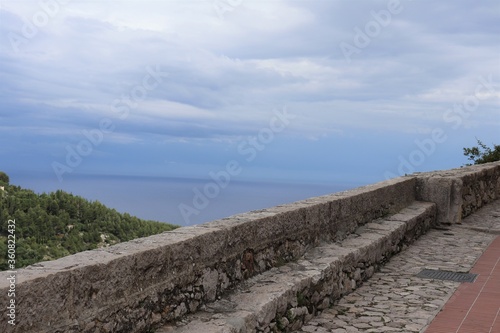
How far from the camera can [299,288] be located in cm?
420

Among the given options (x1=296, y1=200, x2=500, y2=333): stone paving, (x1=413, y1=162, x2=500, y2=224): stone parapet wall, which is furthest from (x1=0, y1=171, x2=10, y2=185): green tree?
(x1=296, y1=200, x2=500, y2=333): stone paving

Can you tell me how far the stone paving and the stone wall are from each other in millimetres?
654

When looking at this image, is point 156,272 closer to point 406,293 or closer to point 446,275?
point 406,293

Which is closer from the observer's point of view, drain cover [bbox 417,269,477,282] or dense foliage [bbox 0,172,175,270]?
drain cover [bbox 417,269,477,282]

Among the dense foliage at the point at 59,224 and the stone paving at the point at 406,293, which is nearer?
the stone paving at the point at 406,293

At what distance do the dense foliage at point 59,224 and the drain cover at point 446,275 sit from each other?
9.54 metres

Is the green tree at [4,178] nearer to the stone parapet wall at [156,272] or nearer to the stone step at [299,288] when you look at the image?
the stone step at [299,288]

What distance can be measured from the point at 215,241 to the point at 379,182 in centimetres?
522

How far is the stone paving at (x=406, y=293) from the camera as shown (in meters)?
4.30

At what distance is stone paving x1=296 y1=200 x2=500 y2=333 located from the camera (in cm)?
430

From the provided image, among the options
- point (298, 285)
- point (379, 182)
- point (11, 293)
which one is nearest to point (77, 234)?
point (379, 182)

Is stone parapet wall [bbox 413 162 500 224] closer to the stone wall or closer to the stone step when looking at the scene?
the stone step

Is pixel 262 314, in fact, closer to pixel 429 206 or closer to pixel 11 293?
pixel 11 293

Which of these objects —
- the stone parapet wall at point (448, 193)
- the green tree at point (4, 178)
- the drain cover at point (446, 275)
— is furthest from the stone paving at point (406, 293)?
the green tree at point (4, 178)
